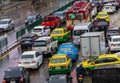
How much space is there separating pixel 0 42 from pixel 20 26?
18.8 metres

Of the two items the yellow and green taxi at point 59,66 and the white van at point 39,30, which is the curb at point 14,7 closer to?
the white van at point 39,30

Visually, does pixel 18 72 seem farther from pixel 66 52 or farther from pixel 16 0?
pixel 16 0

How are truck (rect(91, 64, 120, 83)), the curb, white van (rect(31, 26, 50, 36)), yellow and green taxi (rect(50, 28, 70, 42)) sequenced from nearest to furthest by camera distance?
1. truck (rect(91, 64, 120, 83))
2. yellow and green taxi (rect(50, 28, 70, 42))
3. white van (rect(31, 26, 50, 36))
4. the curb

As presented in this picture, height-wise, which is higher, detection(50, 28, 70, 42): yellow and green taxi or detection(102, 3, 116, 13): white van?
detection(102, 3, 116, 13): white van

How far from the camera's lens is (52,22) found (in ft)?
183

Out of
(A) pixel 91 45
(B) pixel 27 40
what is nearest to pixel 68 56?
(A) pixel 91 45

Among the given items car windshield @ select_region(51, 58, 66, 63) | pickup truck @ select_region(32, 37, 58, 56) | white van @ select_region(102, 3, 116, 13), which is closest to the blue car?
pickup truck @ select_region(32, 37, 58, 56)

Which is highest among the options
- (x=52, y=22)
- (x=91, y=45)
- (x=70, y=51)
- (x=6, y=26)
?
(x=52, y=22)

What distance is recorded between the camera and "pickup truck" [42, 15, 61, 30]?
5544 cm

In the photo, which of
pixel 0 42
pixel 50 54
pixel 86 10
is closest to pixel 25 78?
pixel 50 54

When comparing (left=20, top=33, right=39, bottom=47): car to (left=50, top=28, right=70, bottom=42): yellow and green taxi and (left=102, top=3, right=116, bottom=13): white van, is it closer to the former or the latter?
(left=50, top=28, right=70, bottom=42): yellow and green taxi

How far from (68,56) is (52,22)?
68.2 ft

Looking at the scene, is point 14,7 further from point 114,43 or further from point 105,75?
point 105,75

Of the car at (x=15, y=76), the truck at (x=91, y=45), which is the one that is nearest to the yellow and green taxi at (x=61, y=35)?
the truck at (x=91, y=45)
